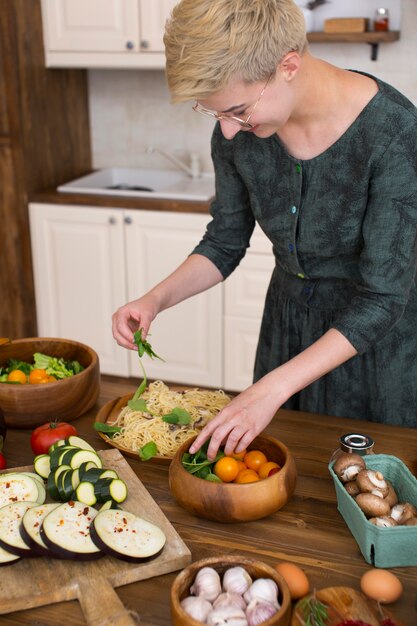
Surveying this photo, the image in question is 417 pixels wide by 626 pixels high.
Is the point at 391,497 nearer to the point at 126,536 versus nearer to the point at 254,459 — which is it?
the point at 254,459

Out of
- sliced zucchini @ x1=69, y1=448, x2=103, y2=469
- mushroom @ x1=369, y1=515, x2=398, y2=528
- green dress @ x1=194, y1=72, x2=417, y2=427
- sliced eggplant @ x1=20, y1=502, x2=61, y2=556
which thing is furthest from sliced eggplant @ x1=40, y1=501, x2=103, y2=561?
green dress @ x1=194, y1=72, x2=417, y2=427

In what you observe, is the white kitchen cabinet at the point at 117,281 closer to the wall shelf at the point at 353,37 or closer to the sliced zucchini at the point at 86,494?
the wall shelf at the point at 353,37

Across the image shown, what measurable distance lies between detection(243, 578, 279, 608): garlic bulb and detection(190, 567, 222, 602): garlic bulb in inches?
1.6

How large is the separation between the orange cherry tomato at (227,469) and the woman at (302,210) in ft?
0.08

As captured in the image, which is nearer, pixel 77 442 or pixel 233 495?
pixel 233 495

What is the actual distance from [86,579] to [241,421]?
38 cm

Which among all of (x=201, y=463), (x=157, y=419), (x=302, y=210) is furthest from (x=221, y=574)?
(x=302, y=210)

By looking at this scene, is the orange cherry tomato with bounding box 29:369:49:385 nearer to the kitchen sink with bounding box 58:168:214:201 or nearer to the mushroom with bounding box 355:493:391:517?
the mushroom with bounding box 355:493:391:517

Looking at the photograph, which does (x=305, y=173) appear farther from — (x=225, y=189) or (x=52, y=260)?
(x=52, y=260)

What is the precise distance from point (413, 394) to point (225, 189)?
0.70 m

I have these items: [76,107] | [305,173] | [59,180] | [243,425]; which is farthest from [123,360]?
[243,425]

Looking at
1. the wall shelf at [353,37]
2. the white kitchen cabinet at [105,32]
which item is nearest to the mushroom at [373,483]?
the wall shelf at [353,37]

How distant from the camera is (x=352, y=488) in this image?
1318 mm

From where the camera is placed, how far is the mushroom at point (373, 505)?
1.25m
